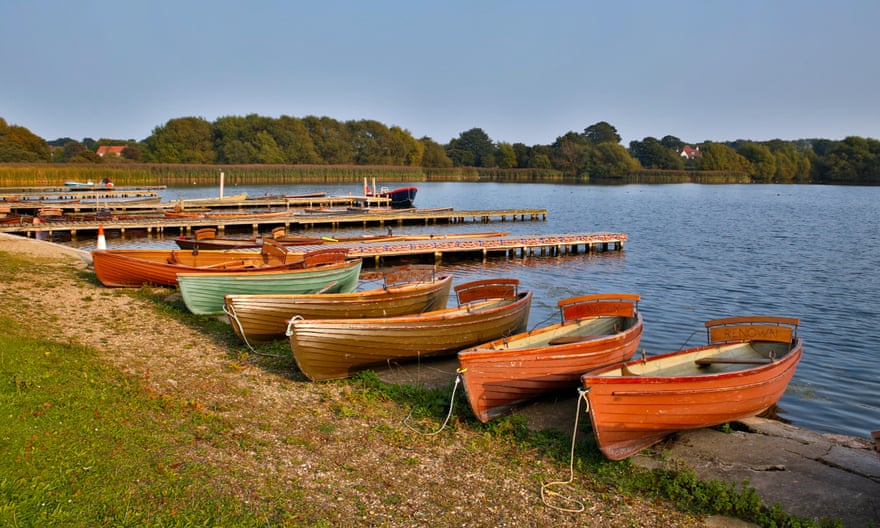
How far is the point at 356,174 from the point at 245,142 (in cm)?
3435

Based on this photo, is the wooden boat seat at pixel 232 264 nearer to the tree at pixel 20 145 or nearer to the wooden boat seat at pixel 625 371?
the wooden boat seat at pixel 625 371

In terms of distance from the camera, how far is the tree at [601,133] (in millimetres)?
187375

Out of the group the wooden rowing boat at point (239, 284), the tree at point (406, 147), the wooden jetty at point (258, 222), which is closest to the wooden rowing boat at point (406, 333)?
the wooden rowing boat at point (239, 284)

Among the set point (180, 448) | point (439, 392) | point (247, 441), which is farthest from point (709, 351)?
point (180, 448)

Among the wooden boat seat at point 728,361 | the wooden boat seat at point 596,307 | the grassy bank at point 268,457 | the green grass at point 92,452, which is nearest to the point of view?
the green grass at point 92,452

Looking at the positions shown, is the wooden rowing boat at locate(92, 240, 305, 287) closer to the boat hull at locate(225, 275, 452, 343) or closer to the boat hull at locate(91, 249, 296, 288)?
the boat hull at locate(91, 249, 296, 288)

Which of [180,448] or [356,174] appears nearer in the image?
[180,448]

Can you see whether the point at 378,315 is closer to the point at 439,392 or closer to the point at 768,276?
the point at 439,392

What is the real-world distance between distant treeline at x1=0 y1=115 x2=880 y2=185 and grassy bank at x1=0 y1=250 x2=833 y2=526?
76720 millimetres

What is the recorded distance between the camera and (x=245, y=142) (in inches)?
4587

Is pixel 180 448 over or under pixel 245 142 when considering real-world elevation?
under

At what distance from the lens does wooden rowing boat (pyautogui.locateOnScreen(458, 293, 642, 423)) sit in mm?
8492

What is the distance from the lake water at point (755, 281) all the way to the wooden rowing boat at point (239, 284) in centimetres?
571

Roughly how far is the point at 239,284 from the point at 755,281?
59.5ft
